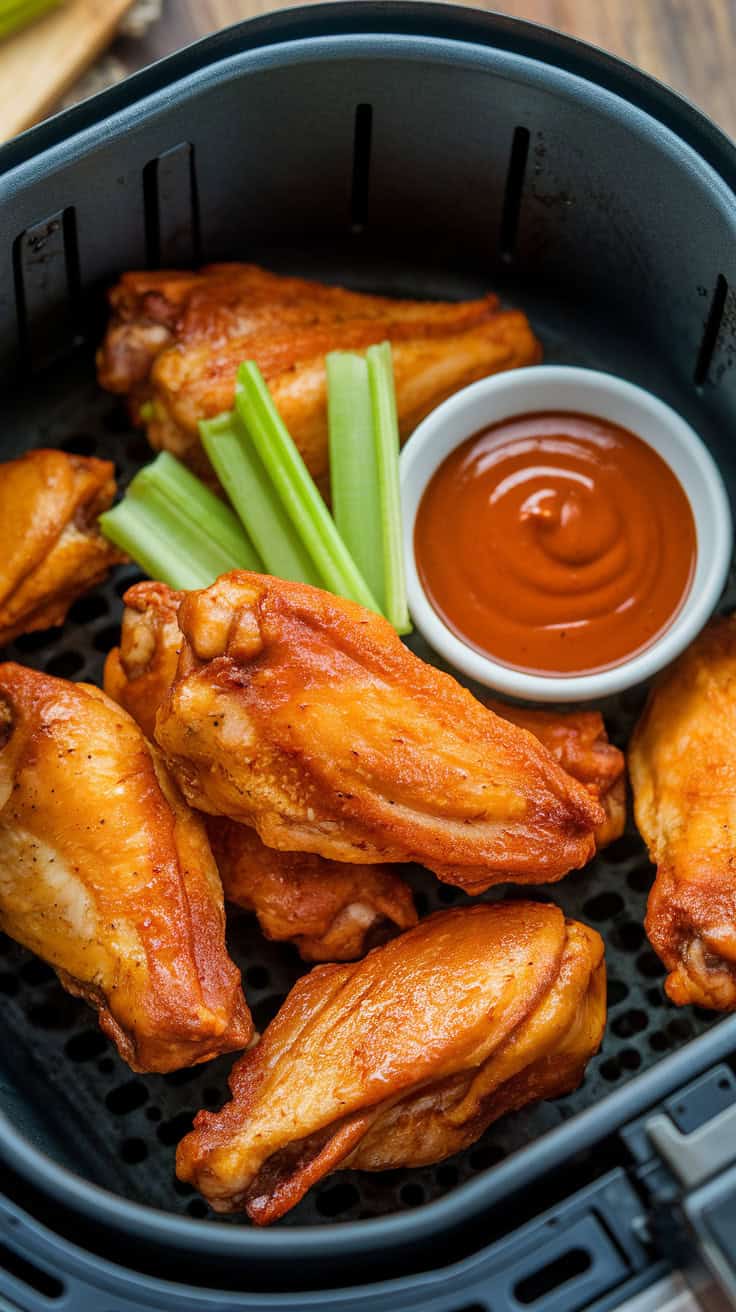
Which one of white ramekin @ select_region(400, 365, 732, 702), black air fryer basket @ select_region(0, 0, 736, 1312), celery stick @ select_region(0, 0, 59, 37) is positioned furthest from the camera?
celery stick @ select_region(0, 0, 59, 37)

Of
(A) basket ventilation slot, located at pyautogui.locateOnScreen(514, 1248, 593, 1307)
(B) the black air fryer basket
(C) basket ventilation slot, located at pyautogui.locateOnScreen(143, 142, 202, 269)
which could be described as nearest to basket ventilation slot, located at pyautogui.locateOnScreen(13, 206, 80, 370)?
(B) the black air fryer basket

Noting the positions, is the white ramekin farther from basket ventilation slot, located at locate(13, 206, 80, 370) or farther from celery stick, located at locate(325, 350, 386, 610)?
basket ventilation slot, located at locate(13, 206, 80, 370)

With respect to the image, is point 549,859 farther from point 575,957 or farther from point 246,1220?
point 246,1220

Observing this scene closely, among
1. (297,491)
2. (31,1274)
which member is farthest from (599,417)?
(31,1274)

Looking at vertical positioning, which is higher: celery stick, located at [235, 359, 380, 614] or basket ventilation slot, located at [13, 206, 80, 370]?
basket ventilation slot, located at [13, 206, 80, 370]

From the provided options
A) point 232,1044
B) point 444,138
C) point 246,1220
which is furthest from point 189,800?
point 444,138

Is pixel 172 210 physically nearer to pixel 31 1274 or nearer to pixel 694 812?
pixel 694 812

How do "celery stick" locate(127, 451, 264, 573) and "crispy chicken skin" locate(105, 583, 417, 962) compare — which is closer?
"crispy chicken skin" locate(105, 583, 417, 962)
